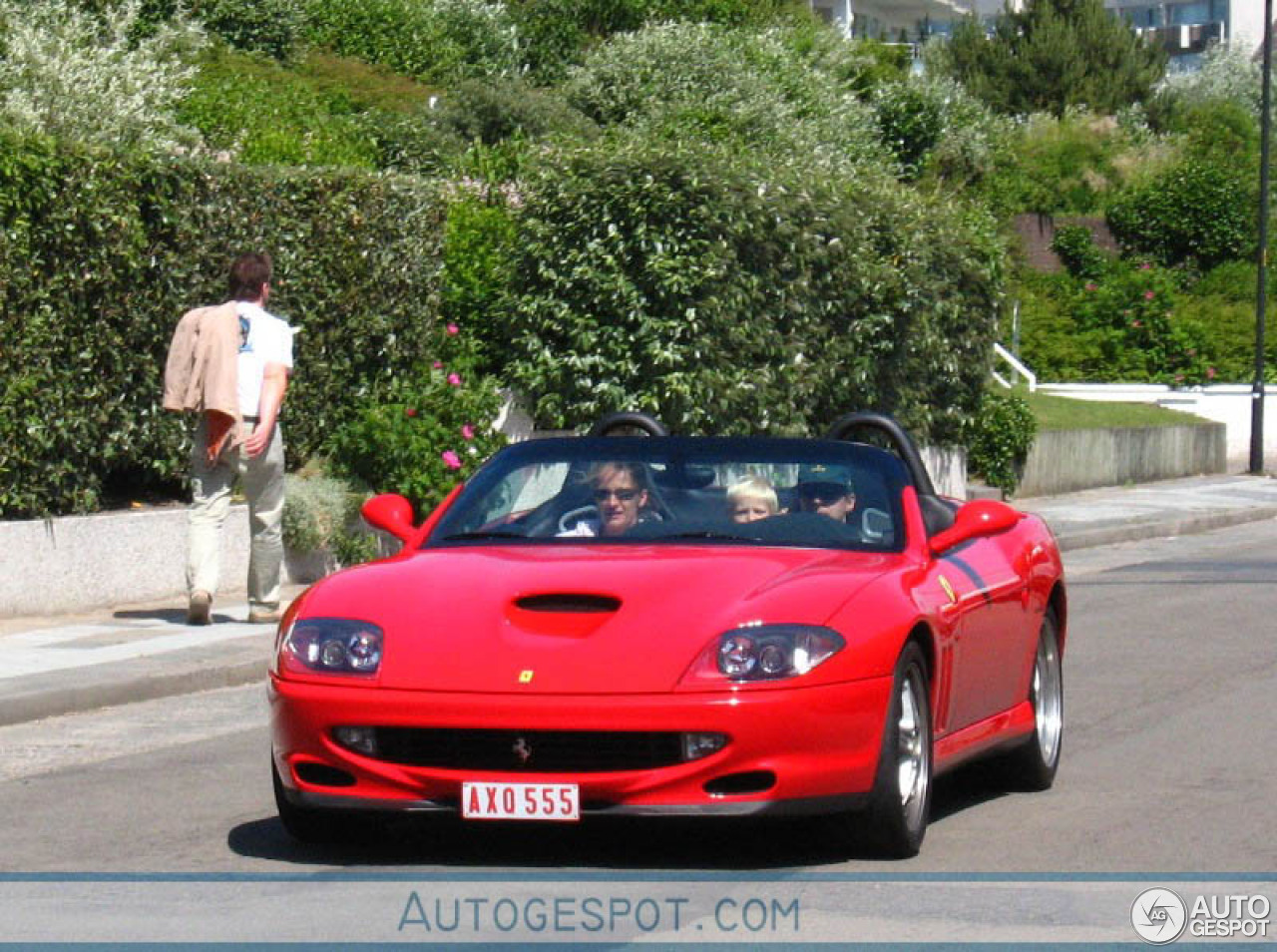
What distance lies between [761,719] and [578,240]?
530 inches

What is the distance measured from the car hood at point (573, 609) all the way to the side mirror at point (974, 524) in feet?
1.59

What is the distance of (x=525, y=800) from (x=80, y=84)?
17877 mm

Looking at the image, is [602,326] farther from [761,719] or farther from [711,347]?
[761,719]

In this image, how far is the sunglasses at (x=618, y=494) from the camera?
8234 mm

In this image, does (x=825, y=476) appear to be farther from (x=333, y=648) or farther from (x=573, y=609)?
(x=333, y=648)

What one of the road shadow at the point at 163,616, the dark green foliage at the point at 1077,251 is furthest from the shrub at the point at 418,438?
the dark green foliage at the point at 1077,251

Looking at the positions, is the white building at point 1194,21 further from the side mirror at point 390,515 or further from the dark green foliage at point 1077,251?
the side mirror at point 390,515

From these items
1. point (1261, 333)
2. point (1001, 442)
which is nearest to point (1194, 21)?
point (1261, 333)

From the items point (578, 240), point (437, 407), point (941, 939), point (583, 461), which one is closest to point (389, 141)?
point (578, 240)

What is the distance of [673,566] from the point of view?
7.43 m

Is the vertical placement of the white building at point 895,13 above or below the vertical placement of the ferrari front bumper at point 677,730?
below

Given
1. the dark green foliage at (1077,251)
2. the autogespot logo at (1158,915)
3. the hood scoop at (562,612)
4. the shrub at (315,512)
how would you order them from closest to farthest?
1. the autogespot logo at (1158,915)
2. the hood scoop at (562,612)
3. the shrub at (315,512)
4. the dark green foliage at (1077,251)

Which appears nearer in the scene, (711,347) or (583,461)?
(583,461)

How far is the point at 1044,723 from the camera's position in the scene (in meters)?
9.12
